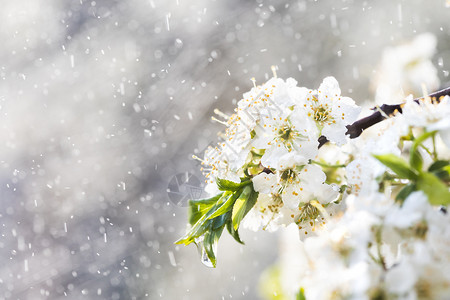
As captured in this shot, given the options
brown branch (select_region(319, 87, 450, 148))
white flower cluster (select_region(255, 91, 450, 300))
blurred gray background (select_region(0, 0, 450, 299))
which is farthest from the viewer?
blurred gray background (select_region(0, 0, 450, 299))

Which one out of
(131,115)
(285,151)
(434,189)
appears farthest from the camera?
(131,115)

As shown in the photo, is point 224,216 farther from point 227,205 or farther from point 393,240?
point 393,240

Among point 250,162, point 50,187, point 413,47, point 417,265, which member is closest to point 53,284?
point 50,187

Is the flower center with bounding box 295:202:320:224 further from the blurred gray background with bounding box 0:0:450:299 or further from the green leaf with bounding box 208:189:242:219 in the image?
the blurred gray background with bounding box 0:0:450:299

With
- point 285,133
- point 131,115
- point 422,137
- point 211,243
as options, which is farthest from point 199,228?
point 131,115

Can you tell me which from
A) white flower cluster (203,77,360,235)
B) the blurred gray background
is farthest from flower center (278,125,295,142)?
the blurred gray background

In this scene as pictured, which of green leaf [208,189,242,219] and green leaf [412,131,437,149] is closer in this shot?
green leaf [412,131,437,149]
